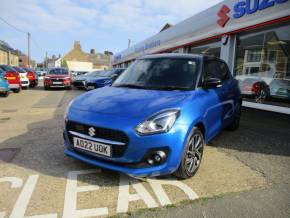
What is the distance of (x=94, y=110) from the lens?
3547 millimetres

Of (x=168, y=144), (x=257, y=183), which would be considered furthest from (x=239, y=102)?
(x=168, y=144)

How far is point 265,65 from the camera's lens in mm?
10172

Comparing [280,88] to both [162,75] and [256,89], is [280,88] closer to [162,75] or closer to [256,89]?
[256,89]

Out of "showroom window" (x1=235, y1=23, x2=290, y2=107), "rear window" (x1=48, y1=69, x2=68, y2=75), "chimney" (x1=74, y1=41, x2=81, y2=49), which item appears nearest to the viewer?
"showroom window" (x1=235, y1=23, x2=290, y2=107)

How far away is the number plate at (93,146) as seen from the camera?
3.28 m

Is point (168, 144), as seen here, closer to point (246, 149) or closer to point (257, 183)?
point (257, 183)

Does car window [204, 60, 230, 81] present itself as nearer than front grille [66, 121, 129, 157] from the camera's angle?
No

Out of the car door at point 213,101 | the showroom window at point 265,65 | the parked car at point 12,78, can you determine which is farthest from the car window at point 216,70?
the parked car at point 12,78

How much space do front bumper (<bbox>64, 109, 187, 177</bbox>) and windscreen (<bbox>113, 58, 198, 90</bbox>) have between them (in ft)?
3.54

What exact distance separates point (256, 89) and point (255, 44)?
1.71m

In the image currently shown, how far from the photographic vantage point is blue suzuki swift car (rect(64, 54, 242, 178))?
3213 mm

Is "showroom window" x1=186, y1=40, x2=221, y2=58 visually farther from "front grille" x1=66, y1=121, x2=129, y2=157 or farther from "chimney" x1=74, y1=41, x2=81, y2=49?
"chimney" x1=74, y1=41, x2=81, y2=49

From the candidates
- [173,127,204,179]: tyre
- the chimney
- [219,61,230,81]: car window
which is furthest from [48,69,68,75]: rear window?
the chimney

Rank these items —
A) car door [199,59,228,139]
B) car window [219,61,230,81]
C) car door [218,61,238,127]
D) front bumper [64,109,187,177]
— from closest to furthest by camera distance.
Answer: front bumper [64,109,187,177] < car door [199,59,228,139] < car door [218,61,238,127] < car window [219,61,230,81]
